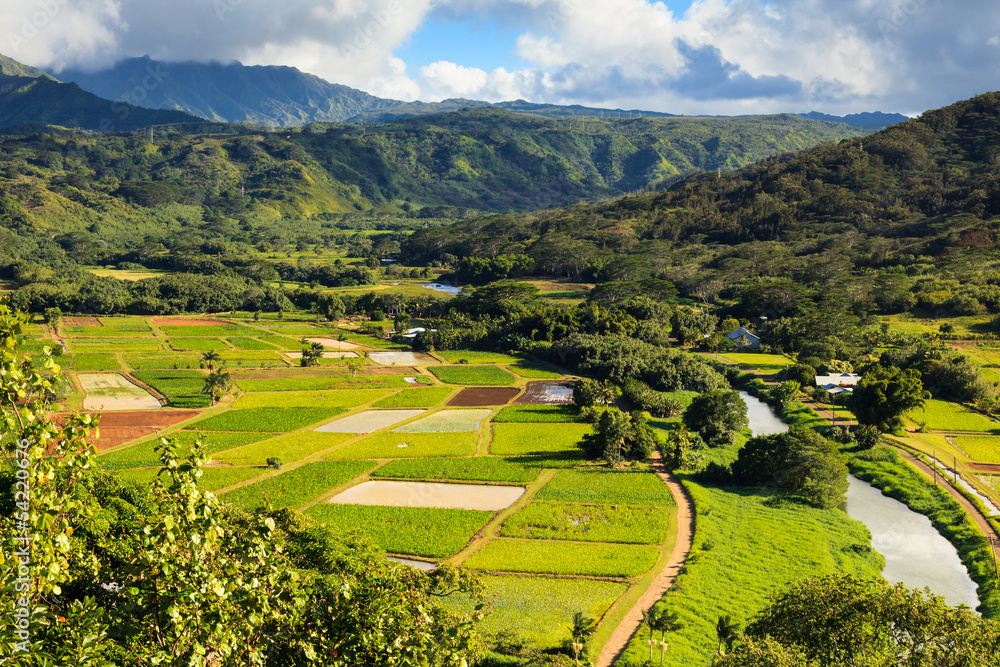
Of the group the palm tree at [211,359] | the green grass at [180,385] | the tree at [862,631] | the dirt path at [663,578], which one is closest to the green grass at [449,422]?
the dirt path at [663,578]

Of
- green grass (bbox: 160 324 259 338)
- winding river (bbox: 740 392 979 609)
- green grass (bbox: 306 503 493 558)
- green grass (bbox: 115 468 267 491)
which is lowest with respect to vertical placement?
winding river (bbox: 740 392 979 609)

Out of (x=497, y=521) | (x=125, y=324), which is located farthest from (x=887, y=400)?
(x=125, y=324)

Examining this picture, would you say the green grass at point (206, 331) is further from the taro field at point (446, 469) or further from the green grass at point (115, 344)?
the taro field at point (446, 469)

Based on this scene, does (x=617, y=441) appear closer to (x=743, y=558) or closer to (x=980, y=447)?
(x=743, y=558)

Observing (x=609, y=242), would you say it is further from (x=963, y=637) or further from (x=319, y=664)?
(x=319, y=664)

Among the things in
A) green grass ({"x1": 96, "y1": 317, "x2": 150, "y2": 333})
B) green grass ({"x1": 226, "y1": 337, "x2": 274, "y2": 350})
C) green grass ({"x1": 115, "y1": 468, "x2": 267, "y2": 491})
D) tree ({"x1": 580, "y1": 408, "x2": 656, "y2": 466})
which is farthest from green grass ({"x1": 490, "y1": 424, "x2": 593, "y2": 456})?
green grass ({"x1": 96, "y1": 317, "x2": 150, "y2": 333})

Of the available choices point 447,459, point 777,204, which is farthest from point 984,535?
point 777,204

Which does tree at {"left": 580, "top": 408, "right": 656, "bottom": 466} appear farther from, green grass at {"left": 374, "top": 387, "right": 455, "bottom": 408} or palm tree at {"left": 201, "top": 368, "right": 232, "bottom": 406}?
palm tree at {"left": 201, "top": 368, "right": 232, "bottom": 406}
